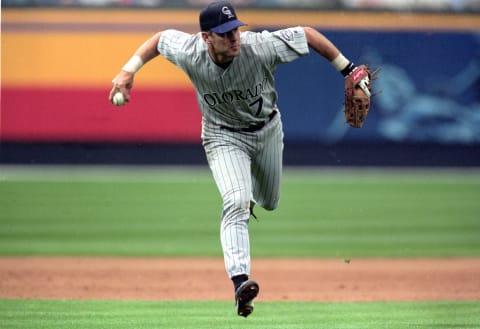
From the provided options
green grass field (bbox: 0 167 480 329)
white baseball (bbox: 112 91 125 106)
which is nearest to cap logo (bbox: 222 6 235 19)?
white baseball (bbox: 112 91 125 106)

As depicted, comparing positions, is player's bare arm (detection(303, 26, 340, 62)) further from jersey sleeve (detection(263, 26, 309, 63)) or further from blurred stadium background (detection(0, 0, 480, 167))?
blurred stadium background (detection(0, 0, 480, 167))

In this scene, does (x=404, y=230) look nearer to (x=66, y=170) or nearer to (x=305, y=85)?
(x=305, y=85)

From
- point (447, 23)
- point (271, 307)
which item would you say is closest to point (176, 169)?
point (447, 23)

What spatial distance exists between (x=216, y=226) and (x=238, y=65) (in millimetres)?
8045

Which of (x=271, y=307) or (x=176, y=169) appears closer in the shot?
A: (x=271, y=307)

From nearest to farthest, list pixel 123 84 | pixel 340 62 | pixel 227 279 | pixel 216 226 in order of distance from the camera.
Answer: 1. pixel 123 84
2. pixel 340 62
3. pixel 227 279
4. pixel 216 226

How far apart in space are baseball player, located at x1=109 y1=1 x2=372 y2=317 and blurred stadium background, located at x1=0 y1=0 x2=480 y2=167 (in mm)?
12426

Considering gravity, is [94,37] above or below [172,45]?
below

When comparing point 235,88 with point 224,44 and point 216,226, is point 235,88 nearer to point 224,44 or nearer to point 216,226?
point 224,44

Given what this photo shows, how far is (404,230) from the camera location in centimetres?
1374

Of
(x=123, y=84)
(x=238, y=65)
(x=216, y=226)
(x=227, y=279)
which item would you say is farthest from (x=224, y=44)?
(x=216, y=226)

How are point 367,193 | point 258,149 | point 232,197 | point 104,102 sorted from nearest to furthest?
point 232,197, point 258,149, point 367,193, point 104,102

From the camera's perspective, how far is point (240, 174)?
20.5ft

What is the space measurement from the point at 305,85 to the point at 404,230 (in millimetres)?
6119
